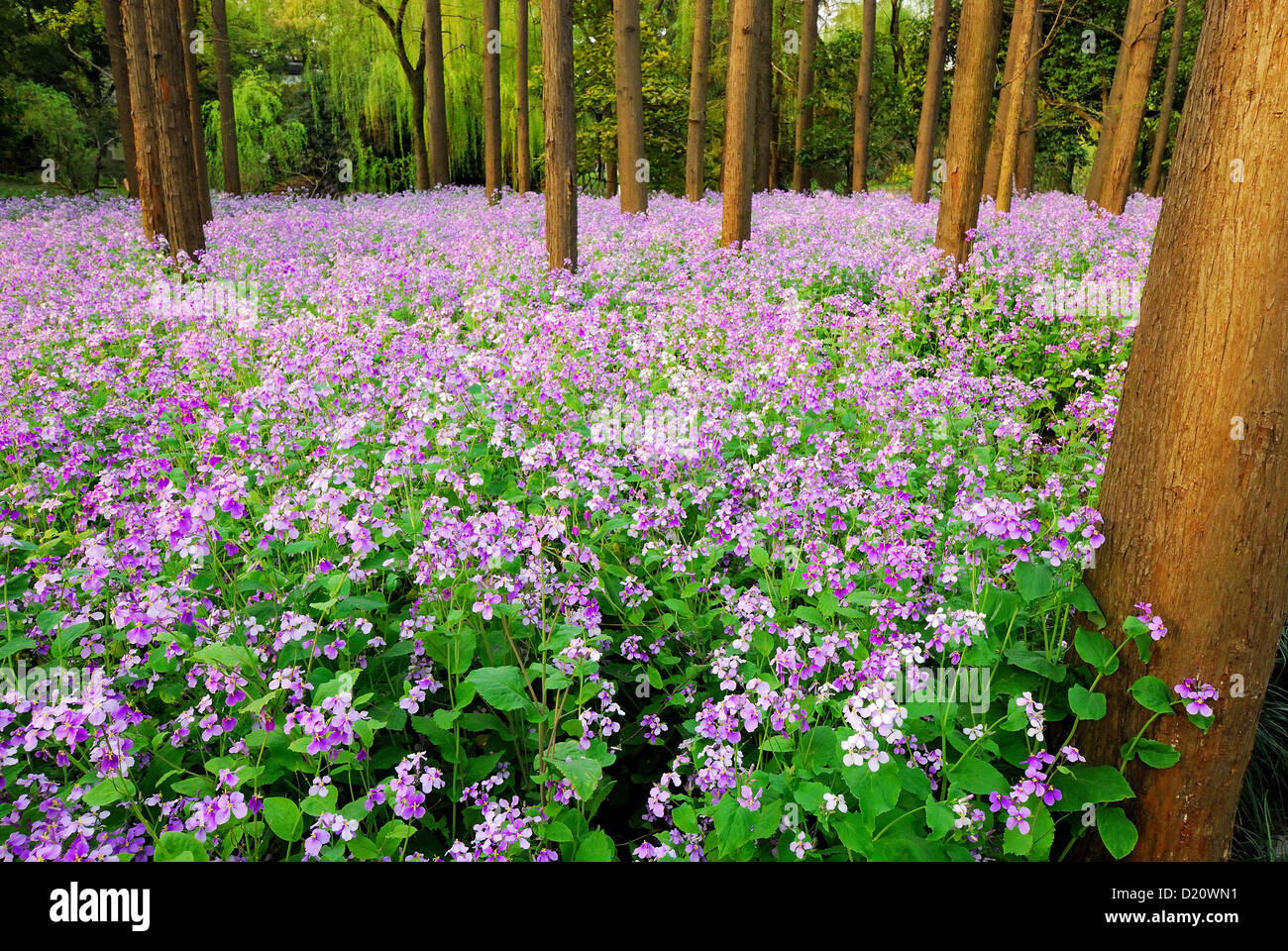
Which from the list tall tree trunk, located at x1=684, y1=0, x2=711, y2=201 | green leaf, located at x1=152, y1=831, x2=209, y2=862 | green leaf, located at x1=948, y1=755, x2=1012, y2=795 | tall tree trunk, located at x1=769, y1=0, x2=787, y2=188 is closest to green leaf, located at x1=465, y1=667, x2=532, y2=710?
green leaf, located at x1=152, y1=831, x2=209, y2=862

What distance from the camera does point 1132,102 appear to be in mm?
12883

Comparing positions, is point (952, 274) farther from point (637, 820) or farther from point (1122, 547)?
point (637, 820)

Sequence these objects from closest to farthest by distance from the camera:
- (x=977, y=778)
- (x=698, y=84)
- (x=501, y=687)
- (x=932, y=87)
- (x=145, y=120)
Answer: (x=977, y=778) < (x=501, y=687) < (x=145, y=120) < (x=698, y=84) < (x=932, y=87)

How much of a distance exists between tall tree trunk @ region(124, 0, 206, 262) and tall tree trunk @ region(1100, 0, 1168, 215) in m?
14.1

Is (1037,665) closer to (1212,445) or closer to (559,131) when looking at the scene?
(1212,445)

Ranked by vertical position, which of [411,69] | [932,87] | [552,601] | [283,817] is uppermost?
[411,69]

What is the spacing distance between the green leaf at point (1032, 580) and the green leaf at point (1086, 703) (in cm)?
31

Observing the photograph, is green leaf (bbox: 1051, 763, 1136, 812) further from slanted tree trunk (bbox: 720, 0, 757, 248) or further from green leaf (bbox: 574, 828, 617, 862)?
slanted tree trunk (bbox: 720, 0, 757, 248)

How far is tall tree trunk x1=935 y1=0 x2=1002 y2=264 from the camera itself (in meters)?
8.55

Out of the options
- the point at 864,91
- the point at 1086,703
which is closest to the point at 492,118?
the point at 864,91

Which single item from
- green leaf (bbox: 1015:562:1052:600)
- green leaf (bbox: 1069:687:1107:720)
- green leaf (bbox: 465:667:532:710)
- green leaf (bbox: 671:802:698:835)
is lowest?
green leaf (bbox: 671:802:698:835)

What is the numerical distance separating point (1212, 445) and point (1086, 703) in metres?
0.87

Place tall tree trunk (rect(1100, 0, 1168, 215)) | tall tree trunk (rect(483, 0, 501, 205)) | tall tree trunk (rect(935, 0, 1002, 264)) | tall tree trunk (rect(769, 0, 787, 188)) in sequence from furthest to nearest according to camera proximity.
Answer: tall tree trunk (rect(769, 0, 787, 188)), tall tree trunk (rect(483, 0, 501, 205)), tall tree trunk (rect(1100, 0, 1168, 215)), tall tree trunk (rect(935, 0, 1002, 264))

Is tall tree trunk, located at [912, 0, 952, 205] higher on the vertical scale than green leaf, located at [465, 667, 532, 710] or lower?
higher
